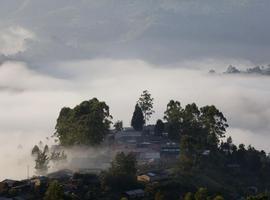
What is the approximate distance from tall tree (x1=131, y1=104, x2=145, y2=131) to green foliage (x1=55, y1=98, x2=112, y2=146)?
13.0 m

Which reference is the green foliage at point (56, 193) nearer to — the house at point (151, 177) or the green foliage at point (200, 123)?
the house at point (151, 177)

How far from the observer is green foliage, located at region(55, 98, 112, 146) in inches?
4483

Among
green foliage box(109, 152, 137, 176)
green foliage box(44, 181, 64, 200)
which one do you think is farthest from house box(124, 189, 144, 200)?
green foliage box(44, 181, 64, 200)

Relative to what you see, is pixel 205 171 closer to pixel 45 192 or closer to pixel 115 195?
pixel 115 195

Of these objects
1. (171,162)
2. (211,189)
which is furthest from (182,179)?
(171,162)

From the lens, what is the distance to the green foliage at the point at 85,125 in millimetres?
113875

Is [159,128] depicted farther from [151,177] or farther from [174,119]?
[151,177]

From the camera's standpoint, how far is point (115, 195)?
94312 millimetres

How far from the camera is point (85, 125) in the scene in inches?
4469

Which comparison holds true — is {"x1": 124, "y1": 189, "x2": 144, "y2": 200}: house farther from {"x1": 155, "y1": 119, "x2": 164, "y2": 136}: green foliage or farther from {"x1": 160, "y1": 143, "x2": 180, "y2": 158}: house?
{"x1": 155, "y1": 119, "x2": 164, "y2": 136}: green foliage

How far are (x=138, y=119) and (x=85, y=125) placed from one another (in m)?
19.7

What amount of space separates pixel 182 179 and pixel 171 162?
11333mm

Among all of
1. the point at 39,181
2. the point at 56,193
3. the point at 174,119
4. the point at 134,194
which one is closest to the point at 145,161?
the point at 174,119

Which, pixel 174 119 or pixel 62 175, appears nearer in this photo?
→ pixel 62 175
